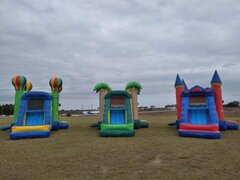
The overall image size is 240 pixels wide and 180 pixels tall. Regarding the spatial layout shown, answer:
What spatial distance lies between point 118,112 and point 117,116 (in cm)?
28

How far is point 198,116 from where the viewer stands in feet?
30.5

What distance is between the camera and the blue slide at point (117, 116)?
1011 centimetres

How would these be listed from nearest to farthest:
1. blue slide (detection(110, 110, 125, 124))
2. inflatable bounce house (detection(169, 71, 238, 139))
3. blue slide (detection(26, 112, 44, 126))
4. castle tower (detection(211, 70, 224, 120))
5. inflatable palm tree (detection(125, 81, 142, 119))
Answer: inflatable bounce house (detection(169, 71, 238, 139)), blue slide (detection(26, 112, 44, 126)), castle tower (detection(211, 70, 224, 120)), blue slide (detection(110, 110, 125, 124)), inflatable palm tree (detection(125, 81, 142, 119))

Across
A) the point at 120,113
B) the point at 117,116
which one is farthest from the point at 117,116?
the point at 120,113

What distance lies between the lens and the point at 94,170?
4094 mm

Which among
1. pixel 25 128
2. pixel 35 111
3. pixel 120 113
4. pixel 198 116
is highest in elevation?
pixel 35 111

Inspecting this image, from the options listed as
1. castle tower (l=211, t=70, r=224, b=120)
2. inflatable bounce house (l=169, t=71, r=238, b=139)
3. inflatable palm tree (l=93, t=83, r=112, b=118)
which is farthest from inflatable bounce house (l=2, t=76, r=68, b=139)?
castle tower (l=211, t=70, r=224, b=120)

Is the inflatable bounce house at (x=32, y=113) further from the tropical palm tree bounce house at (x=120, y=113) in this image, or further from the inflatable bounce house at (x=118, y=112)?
the inflatable bounce house at (x=118, y=112)

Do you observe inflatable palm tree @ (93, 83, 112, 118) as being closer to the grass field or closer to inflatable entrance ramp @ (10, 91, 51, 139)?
inflatable entrance ramp @ (10, 91, 51, 139)

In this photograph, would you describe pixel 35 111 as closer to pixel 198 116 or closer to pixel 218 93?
pixel 198 116

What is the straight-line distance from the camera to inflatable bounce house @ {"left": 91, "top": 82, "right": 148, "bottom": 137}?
8422 millimetres

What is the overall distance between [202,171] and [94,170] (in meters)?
2.31

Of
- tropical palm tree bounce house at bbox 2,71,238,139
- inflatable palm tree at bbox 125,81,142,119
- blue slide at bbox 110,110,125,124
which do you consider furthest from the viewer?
inflatable palm tree at bbox 125,81,142,119

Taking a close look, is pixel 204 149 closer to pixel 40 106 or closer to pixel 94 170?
pixel 94 170
